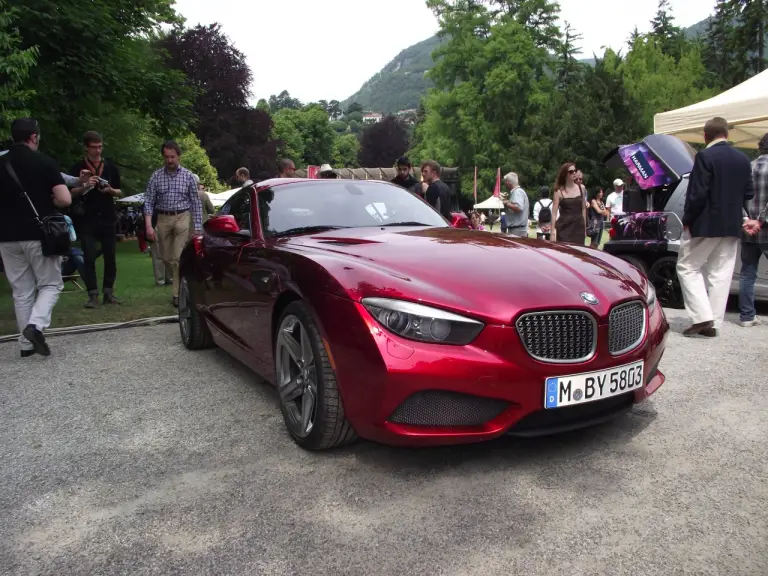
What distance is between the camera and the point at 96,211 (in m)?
7.84

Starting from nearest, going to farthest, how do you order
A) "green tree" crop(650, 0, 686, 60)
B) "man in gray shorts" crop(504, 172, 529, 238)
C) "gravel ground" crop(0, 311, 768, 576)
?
"gravel ground" crop(0, 311, 768, 576)
"man in gray shorts" crop(504, 172, 529, 238)
"green tree" crop(650, 0, 686, 60)

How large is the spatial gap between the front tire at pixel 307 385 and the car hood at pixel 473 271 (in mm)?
319

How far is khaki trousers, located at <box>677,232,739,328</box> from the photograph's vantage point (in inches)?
228

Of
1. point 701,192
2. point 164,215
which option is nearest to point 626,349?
point 701,192

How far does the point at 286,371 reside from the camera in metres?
3.40

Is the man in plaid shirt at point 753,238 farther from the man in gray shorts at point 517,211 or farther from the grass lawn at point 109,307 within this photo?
the grass lawn at point 109,307

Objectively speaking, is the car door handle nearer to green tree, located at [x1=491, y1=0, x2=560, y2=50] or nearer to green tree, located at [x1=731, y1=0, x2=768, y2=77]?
green tree, located at [x1=491, y1=0, x2=560, y2=50]

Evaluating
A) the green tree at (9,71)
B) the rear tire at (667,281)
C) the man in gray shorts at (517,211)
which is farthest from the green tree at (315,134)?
the rear tire at (667,281)

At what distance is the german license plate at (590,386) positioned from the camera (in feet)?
8.94

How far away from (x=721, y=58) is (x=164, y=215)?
53496 mm

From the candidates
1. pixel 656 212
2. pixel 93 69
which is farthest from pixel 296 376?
pixel 93 69

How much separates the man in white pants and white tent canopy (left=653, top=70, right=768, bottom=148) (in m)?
9.80

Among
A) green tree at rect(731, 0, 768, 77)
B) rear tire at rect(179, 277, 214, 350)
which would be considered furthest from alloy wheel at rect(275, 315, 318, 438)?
green tree at rect(731, 0, 768, 77)

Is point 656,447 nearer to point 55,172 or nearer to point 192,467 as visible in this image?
point 192,467
